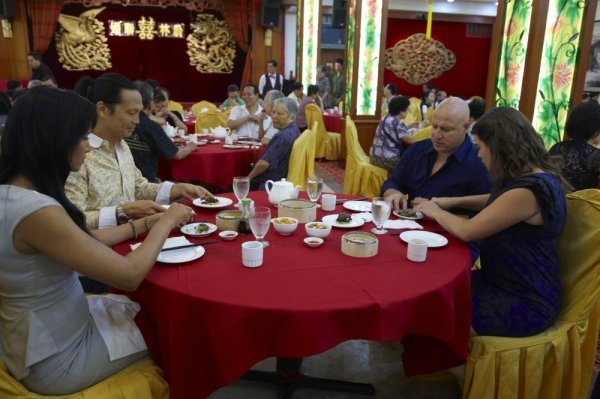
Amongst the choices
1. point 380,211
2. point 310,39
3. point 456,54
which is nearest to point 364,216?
point 380,211

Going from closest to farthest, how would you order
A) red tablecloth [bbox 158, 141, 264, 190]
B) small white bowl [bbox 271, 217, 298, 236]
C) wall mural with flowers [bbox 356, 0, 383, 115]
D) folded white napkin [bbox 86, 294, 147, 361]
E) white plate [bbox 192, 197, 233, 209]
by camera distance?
folded white napkin [bbox 86, 294, 147, 361]
small white bowl [bbox 271, 217, 298, 236]
white plate [bbox 192, 197, 233, 209]
red tablecloth [bbox 158, 141, 264, 190]
wall mural with flowers [bbox 356, 0, 383, 115]

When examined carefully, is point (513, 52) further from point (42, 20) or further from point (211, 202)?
point (42, 20)

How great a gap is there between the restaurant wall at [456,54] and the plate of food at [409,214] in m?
11.4

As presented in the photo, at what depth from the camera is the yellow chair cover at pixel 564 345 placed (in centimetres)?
153

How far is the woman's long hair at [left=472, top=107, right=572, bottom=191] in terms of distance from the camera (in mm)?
1630

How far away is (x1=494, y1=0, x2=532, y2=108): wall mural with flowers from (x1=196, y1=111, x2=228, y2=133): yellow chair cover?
3.23m

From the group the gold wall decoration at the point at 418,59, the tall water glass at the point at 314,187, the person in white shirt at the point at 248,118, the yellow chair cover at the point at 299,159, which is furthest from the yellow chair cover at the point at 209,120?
the gold wall decoration at the point at 418,59

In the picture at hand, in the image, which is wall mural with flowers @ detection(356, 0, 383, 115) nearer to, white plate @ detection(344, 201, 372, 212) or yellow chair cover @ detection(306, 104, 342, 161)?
yellow chair cover @ detection(306, 104, 342, 161)

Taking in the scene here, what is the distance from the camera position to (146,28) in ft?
34.8

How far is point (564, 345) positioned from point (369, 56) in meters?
5.60

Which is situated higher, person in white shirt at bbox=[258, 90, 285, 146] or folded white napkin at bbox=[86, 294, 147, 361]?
person in white shirt at bbox=[258, 90, 285, 146]

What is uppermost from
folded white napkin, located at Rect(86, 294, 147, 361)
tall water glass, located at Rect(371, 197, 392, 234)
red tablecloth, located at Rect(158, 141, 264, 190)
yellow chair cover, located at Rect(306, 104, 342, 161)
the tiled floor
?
tall water glass, located at Rect(371, 197, 392, 234)

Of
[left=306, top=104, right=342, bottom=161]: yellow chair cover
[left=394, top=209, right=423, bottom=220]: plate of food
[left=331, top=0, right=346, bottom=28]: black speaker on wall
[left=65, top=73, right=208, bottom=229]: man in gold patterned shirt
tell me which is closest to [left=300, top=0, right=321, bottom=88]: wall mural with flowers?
[left=331, top=0, right=346, bottom=28]: black speaker on wall

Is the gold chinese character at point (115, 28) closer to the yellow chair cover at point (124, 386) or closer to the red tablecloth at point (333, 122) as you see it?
the red tablecloth at point (333, 122)
